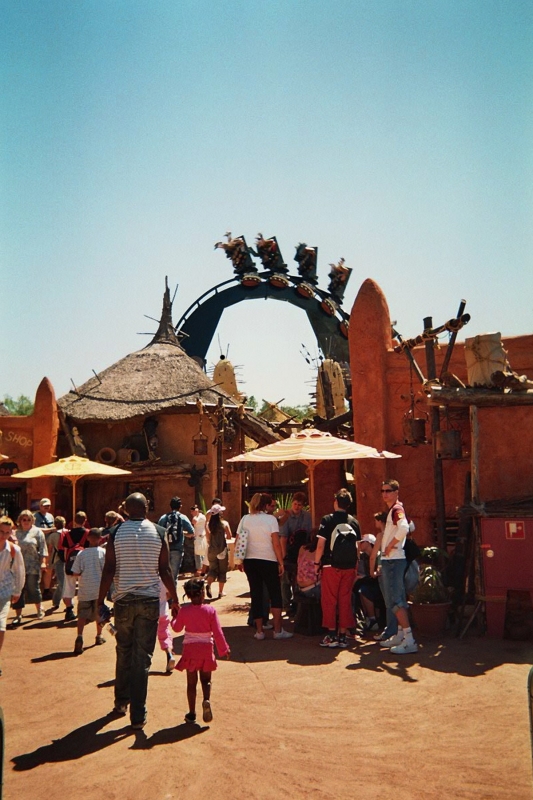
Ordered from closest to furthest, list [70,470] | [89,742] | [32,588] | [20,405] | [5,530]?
[89,742] < [5,530] < [32,588] < [70,470] < [20,405]

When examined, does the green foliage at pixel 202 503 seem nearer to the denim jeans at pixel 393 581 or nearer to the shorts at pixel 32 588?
the shorts at pixel 32 588

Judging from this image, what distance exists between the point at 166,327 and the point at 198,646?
19.6 m

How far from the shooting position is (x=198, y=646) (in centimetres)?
570

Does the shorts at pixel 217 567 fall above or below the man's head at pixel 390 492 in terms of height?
below

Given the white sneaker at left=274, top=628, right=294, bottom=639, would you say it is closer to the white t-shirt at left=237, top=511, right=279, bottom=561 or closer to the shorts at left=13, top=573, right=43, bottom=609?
the white t-shirt at left=237, top=511, right=279, bottom=561

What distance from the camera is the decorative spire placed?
24384 millimetres

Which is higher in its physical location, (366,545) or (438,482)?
(438,482)

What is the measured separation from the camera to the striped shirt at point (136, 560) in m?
5.82

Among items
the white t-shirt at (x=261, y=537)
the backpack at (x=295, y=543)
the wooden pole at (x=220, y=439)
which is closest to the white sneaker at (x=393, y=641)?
the white t-shirt at (x=261, y=537)

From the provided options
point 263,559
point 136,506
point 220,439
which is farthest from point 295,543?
point 220,439

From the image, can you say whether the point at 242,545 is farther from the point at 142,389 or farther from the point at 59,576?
the point at 142,389

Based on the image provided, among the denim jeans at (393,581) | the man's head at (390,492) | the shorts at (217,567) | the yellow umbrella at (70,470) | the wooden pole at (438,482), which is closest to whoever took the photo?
the denim jeans at (393,581)

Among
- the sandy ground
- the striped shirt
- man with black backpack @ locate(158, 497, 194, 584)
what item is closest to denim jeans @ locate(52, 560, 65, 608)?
man with black backpack @ locate(158, 497, 194, 584)

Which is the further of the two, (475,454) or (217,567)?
(217,567)
